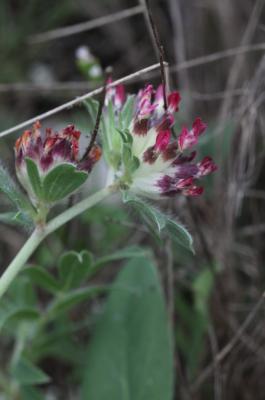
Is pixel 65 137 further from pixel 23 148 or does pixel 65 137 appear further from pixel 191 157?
pixel 191 157

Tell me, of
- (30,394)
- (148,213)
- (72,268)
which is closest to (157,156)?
(148,213)

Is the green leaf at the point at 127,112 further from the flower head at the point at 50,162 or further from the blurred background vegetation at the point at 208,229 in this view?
the blurred background vegetation at the point at 208,229

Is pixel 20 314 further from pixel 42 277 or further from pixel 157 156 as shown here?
pixel 157 156

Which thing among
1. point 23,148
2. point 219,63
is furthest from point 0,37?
point 23,148

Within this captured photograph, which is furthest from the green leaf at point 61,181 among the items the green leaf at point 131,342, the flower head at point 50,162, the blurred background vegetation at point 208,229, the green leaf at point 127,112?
the green leaf at point 131,342

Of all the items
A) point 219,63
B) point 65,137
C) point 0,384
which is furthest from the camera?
point 219,63

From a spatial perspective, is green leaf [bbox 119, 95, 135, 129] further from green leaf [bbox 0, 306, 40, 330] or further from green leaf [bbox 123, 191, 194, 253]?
green leaf [bbox 0, 306, 40, 330]

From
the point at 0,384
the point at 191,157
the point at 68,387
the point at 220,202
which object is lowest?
the point at 0,384
